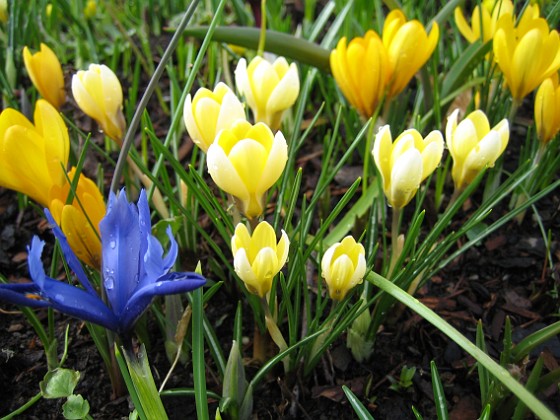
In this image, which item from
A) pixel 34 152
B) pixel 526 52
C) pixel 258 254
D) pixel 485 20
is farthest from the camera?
pixel 485 20

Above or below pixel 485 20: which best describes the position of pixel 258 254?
below

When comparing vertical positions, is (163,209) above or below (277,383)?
above

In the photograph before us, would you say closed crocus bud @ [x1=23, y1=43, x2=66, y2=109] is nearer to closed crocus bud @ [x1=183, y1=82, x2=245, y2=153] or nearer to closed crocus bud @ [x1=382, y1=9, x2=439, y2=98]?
closed crocus bud @ [x1=183, y1=82, x2=245, y2=153]

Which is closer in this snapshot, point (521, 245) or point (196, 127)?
point (196, 127)

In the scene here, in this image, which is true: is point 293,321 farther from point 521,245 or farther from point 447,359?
point 521,245

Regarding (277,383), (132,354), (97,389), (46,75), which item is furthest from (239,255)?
(46,75)

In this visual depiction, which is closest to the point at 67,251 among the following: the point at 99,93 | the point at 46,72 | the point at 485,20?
the point at 99,93

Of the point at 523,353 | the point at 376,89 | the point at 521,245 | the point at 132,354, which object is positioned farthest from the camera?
the point at 521,245

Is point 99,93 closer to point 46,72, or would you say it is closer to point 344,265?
point 46,72
